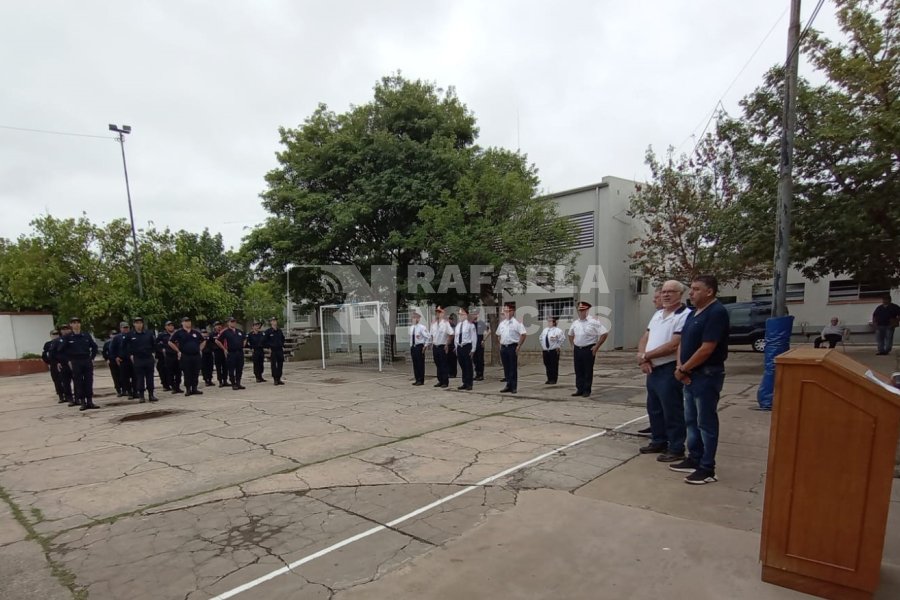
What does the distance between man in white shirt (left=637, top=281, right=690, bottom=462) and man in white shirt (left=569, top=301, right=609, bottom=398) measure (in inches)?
148

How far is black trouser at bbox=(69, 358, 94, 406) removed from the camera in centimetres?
1010

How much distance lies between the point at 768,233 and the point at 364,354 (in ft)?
50.5

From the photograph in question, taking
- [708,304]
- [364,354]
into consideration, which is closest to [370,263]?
[364,354]

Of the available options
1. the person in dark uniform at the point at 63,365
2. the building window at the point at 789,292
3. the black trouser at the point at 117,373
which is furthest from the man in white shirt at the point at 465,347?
the building window at the point at 789,292

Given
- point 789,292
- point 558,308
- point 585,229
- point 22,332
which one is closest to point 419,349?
point 558,308

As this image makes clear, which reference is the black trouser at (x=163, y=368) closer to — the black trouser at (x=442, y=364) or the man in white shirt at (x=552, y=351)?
the black trouser at (x=442, y=364)

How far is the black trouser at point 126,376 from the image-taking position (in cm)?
1126

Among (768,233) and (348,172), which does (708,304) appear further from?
(348,172)

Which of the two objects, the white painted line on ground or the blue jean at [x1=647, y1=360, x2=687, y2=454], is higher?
the blue jean at [x1=647, y1=360, x2=687, y2=454]

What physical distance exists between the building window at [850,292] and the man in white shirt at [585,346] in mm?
14830

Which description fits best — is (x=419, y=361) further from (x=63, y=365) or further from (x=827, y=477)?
(x=827, y=477)

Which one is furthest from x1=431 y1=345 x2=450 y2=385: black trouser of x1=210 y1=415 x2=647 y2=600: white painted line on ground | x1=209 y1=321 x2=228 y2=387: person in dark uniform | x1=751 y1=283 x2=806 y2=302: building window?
x1=751 y1=283 x2=806 y2=302: building window

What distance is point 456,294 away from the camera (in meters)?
14.6

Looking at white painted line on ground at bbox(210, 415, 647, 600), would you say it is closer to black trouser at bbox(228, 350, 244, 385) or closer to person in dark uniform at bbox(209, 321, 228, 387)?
black trouser at bbox(228, 350, 244, 385)
